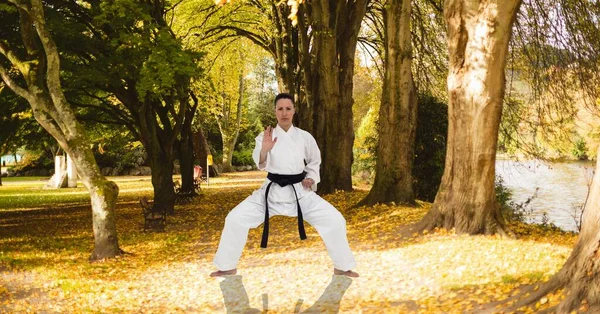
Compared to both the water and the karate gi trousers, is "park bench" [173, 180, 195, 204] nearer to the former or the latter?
the water

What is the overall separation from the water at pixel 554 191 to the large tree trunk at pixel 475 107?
5.68 metres

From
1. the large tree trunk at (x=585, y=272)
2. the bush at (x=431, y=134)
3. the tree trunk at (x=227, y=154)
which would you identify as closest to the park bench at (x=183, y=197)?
the bush at (x=431, y=134)

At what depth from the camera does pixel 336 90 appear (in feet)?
63.9

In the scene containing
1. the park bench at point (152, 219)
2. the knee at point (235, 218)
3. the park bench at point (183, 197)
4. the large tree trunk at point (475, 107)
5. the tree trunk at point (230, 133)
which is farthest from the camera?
the tree trunk at point (230, 133)

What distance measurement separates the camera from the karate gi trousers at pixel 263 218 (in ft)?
13.7

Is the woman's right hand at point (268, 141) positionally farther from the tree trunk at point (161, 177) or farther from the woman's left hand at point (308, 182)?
the tree trunk at point (161, 177)

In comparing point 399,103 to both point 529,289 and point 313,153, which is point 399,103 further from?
point 313,153

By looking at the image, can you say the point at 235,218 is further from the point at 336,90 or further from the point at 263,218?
the point at 336,90

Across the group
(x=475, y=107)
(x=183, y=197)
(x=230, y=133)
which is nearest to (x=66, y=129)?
(x=475, y=107)

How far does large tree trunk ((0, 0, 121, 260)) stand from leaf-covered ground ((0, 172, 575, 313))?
0.65m

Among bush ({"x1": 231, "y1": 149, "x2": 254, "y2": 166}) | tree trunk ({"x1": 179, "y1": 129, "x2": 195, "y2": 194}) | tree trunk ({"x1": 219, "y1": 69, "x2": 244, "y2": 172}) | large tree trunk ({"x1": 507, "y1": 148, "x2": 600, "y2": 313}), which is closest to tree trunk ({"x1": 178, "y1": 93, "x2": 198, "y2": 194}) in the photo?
tree trunk ({"x1": 179, "y1": 129, "x2": 195, "y2": 194})

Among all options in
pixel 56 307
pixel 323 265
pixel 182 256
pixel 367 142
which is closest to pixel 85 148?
pixel 182 256

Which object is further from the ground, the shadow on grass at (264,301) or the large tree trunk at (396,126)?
the large tree trunk at (396,126)

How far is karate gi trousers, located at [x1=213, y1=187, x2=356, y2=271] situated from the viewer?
416 centimetres
